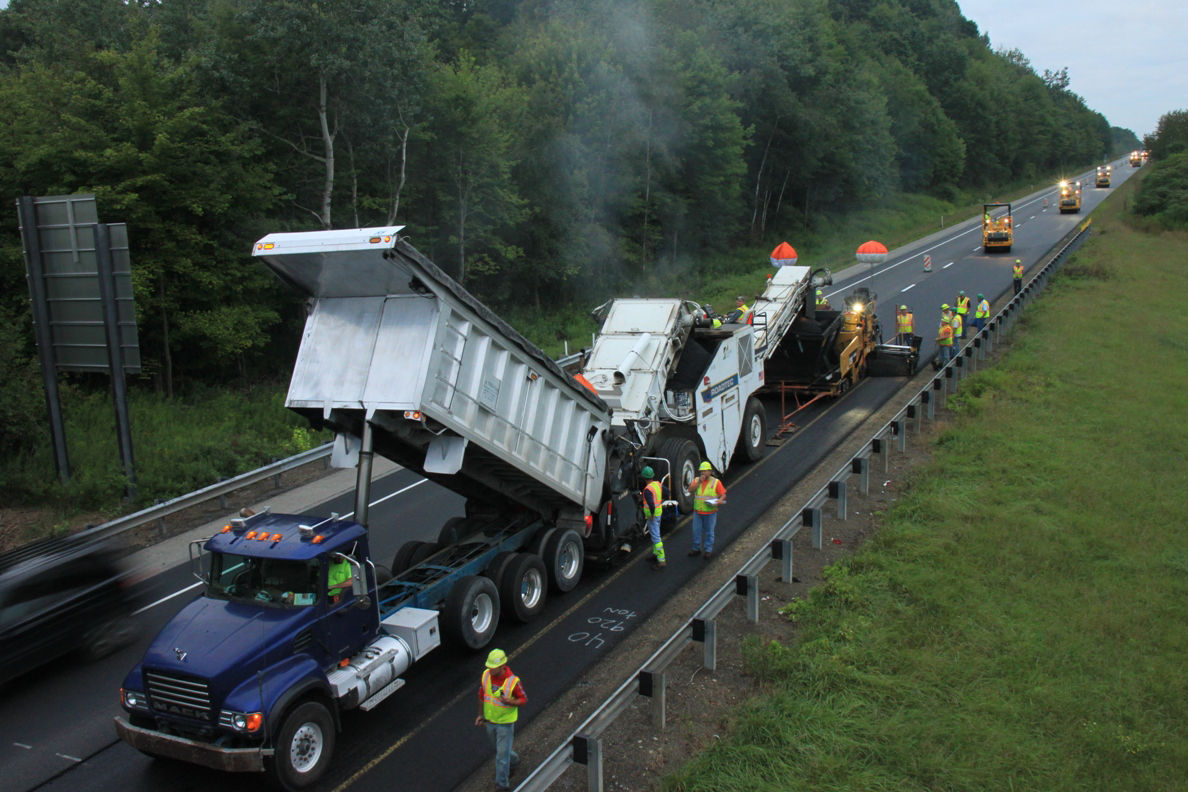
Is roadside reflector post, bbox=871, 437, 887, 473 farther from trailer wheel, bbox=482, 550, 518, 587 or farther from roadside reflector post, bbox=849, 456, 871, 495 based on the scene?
trailer wheel, bbox=482, 550, 518, 587

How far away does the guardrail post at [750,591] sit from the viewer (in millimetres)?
9422

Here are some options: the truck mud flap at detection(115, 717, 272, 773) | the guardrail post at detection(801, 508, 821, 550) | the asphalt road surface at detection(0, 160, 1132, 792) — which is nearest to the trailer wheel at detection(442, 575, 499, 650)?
the asphalt road surface at detection(0, 160, 1132, 792)

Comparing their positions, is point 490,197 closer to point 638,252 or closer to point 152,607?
point 638,252

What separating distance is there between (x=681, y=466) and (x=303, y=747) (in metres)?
6.95

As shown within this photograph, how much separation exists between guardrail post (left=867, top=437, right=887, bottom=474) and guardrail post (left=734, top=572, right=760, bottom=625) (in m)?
5.58

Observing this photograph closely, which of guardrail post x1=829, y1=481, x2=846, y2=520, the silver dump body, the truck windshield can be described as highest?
the silver dump body

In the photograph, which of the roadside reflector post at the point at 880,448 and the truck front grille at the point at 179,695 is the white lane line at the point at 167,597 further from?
the roadside reflector post at the point at 880,448

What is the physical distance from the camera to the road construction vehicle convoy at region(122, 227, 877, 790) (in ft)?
22.8

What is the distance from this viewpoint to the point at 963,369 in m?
20.2

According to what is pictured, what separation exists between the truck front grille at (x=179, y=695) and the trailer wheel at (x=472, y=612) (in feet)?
8.97

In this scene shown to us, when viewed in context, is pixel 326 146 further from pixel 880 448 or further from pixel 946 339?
pixel 946 339

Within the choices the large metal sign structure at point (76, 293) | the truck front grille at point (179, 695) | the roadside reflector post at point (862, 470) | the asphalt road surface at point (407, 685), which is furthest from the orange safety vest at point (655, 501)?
the large metal sign structure at point (76, 293)

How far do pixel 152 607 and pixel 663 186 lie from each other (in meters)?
33.7

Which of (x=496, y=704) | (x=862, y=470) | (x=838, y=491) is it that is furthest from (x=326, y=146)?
(x=496, y=704)
